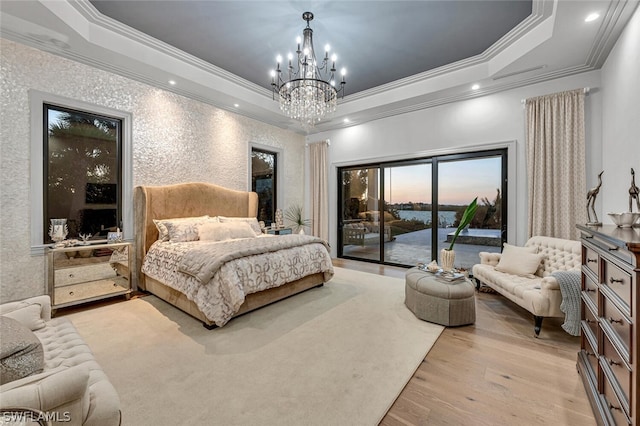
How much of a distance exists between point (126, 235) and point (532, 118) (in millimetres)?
5936

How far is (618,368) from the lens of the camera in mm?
1312

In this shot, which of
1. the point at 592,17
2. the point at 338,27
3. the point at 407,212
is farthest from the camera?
the point at 407,212

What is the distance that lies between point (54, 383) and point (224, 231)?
10.2 ft

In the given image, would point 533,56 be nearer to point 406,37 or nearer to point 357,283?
point 406,37

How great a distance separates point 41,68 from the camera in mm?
3121

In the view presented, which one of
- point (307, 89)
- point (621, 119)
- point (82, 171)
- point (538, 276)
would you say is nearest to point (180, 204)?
point (82, 171)

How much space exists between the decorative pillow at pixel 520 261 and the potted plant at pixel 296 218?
13.0 feet

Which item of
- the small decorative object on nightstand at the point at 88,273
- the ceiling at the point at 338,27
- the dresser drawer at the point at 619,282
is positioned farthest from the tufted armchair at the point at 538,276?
the small decorative object on nightstand at the point at 88,273

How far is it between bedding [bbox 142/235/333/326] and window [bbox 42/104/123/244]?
85 cm

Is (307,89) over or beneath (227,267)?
over

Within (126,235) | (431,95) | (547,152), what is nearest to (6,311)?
(126,235)

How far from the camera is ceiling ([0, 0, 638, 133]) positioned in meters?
2.76

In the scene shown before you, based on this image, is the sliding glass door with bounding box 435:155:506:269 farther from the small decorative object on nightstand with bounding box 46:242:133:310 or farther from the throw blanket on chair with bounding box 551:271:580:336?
the small decorative object on nightstand with bounding box 46:242:133:310

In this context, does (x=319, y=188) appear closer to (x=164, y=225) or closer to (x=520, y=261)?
(x=164, y=225)
